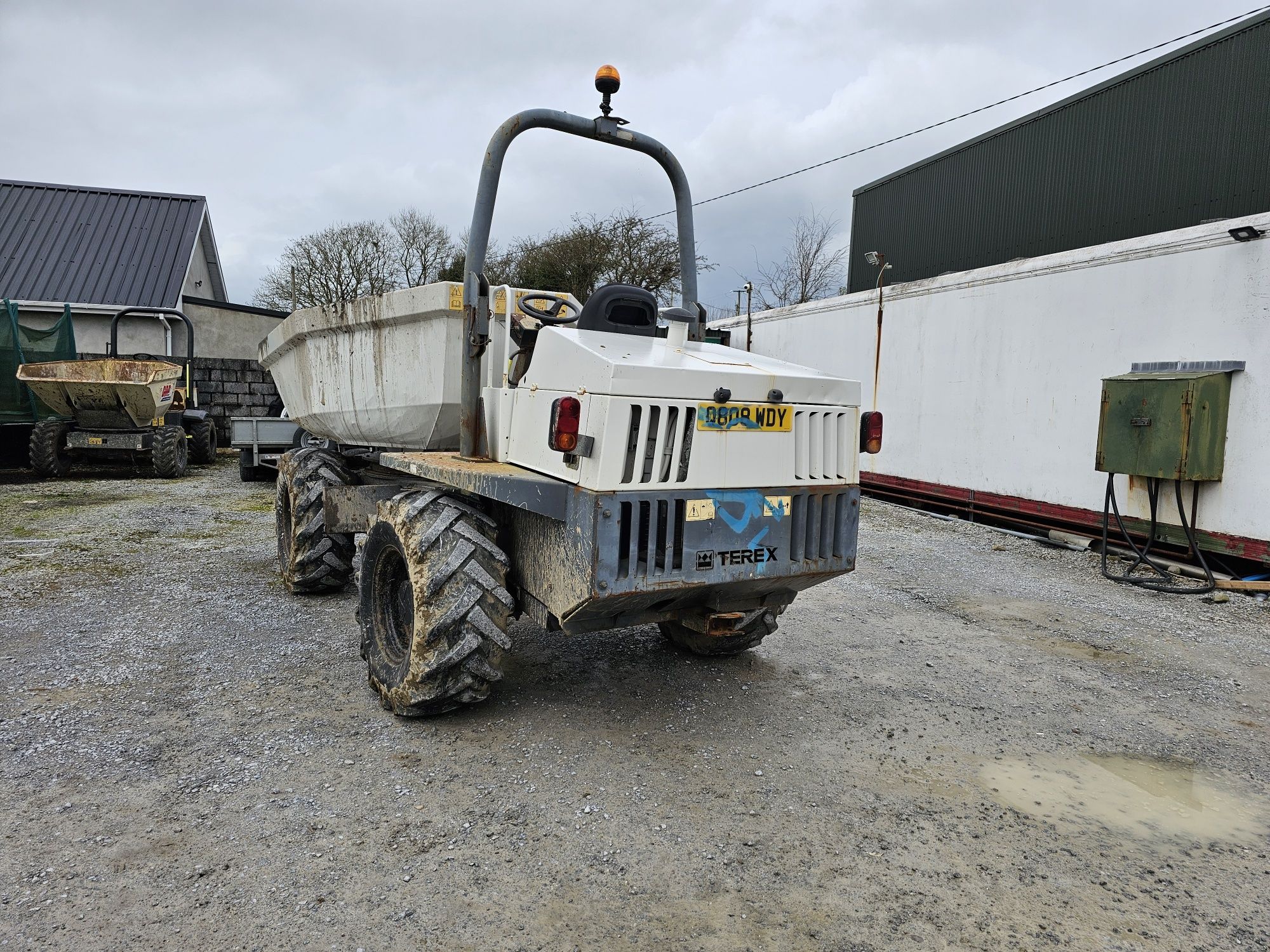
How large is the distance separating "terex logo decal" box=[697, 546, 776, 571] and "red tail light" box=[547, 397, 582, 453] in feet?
2.26

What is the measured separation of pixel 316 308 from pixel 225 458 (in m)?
11.6

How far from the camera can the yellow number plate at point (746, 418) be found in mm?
3244

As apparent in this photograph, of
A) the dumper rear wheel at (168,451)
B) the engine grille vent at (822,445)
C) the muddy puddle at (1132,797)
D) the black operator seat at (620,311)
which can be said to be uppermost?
the black operator seat at (620,311)

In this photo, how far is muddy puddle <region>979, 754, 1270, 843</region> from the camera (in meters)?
3.05

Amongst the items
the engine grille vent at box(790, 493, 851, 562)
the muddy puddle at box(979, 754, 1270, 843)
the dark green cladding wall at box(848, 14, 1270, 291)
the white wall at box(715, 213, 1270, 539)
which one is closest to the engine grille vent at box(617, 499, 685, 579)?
the engine grille vent at box(790, 493, 851, 562)

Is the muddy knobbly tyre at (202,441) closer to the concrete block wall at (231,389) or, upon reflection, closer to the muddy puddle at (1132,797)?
the concrete block wall at (231,389)

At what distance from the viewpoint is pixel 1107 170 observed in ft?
43.0

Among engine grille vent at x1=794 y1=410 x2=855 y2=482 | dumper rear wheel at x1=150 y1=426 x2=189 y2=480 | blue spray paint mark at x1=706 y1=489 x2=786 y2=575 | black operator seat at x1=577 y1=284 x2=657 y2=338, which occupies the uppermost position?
black operator seat at x1=577 y1=284 x2=657 y2=338

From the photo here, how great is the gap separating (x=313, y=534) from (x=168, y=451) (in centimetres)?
796

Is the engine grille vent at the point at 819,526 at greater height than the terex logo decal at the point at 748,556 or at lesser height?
greater

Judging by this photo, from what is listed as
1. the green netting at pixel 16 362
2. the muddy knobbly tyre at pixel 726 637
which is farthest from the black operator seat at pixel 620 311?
the green netting at pixel 16 362

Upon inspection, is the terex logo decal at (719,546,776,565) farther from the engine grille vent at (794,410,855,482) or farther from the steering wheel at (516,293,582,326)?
the steering wheel at (516,293,582,326)

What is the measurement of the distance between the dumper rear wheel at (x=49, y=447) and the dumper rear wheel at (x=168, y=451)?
113 centimetres

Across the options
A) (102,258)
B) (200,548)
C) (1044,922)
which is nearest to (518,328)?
(1044,922)
